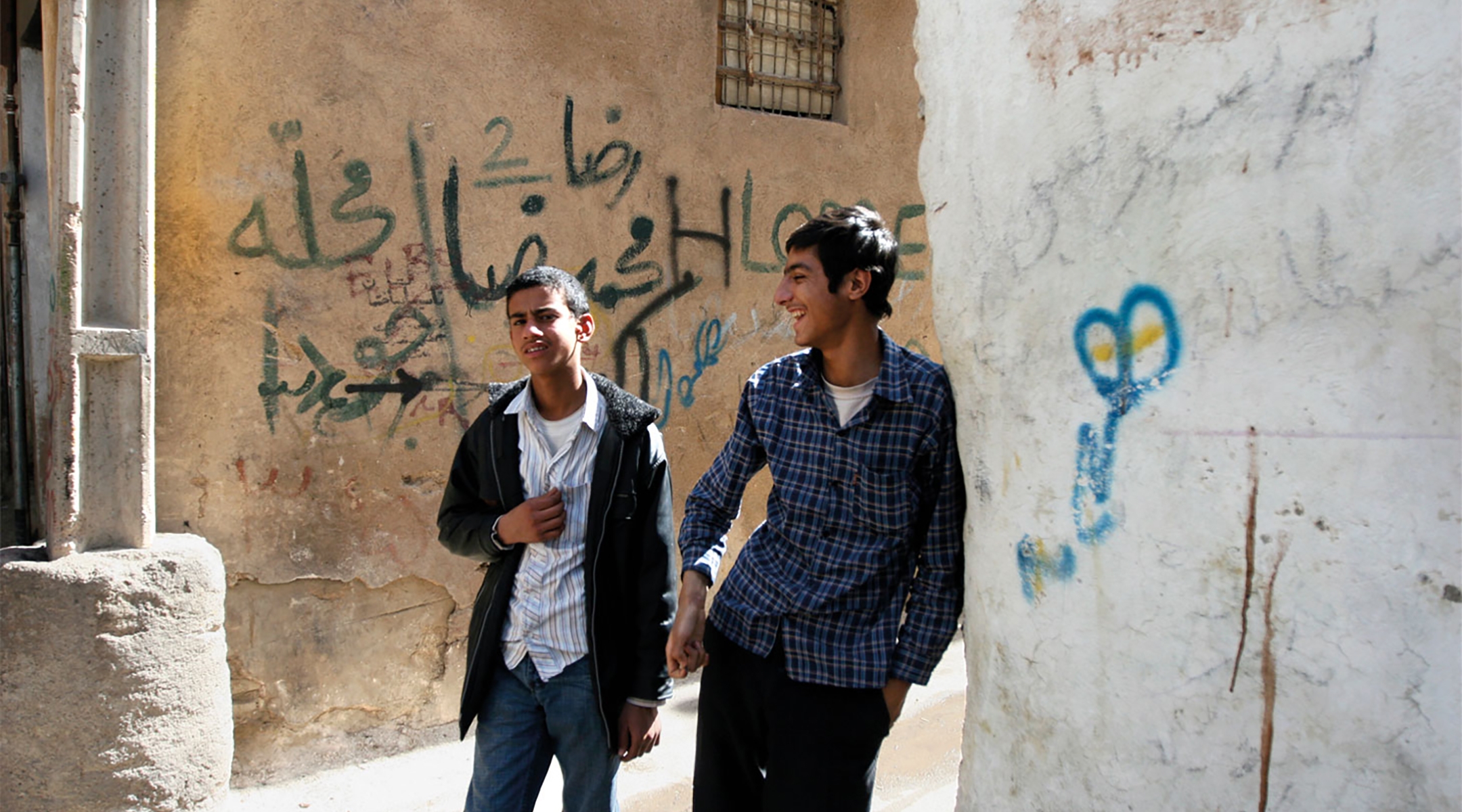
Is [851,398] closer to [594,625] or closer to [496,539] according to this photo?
[594,625]

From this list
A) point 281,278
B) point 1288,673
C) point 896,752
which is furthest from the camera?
point 896,752

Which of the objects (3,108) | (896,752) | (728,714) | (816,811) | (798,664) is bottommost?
(896,752)

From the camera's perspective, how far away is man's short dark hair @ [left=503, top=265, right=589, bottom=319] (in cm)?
244

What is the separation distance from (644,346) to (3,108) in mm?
2856

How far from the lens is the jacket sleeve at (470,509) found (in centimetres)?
235

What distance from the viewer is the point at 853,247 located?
214 cm

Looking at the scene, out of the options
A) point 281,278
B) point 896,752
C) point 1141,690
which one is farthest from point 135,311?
point 896,752

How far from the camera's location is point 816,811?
2018 mm

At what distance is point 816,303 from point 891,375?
23 cm

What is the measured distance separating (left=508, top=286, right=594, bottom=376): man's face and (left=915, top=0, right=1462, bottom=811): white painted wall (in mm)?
979

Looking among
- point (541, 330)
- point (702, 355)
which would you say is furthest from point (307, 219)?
point (541, 330)

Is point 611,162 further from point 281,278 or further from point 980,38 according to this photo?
point 980,38

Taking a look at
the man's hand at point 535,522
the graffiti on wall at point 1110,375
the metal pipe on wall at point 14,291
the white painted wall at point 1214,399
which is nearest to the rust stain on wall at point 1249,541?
the white painted wall at point 1214,399

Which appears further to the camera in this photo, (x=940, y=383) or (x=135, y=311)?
(x=135, y=311)
